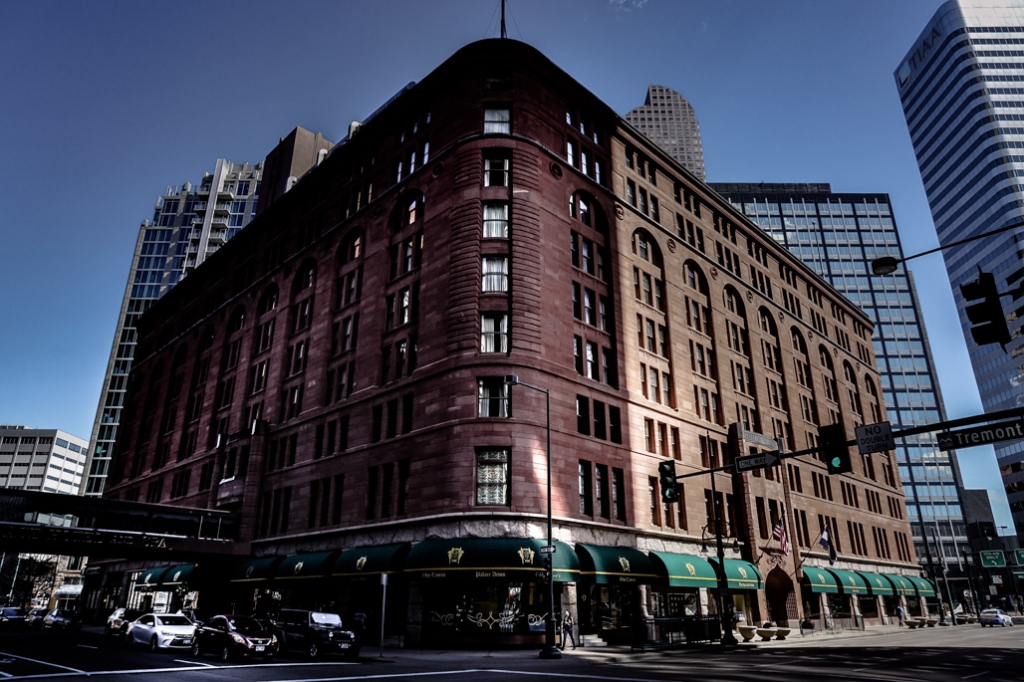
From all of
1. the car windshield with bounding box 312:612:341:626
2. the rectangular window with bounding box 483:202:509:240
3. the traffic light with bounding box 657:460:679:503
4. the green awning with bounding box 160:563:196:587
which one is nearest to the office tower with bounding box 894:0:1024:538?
the rectangular window with bounding box 483:202:509:240

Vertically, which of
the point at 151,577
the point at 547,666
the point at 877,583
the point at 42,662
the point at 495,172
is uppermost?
the point at 495,172

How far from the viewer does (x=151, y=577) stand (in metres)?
56.5

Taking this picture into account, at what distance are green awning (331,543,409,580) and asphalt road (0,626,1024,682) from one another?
Answer: 572cm

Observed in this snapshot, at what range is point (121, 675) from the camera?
16.8m

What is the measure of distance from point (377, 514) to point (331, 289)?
2030cm

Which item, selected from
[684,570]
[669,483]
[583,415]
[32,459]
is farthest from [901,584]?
[32,459]

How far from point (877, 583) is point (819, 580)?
45.2 feet

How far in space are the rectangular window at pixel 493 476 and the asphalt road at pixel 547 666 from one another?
294 inches

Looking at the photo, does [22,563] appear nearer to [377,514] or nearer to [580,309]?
[377,514]

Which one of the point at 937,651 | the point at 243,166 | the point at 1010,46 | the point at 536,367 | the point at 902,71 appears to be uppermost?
the point at 902,71

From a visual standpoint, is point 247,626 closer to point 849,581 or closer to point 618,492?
point 618,492

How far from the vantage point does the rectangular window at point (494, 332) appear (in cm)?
3681

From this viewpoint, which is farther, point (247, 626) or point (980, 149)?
point (980, 149)

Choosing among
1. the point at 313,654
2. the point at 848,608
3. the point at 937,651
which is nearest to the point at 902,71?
the point at 848,608
